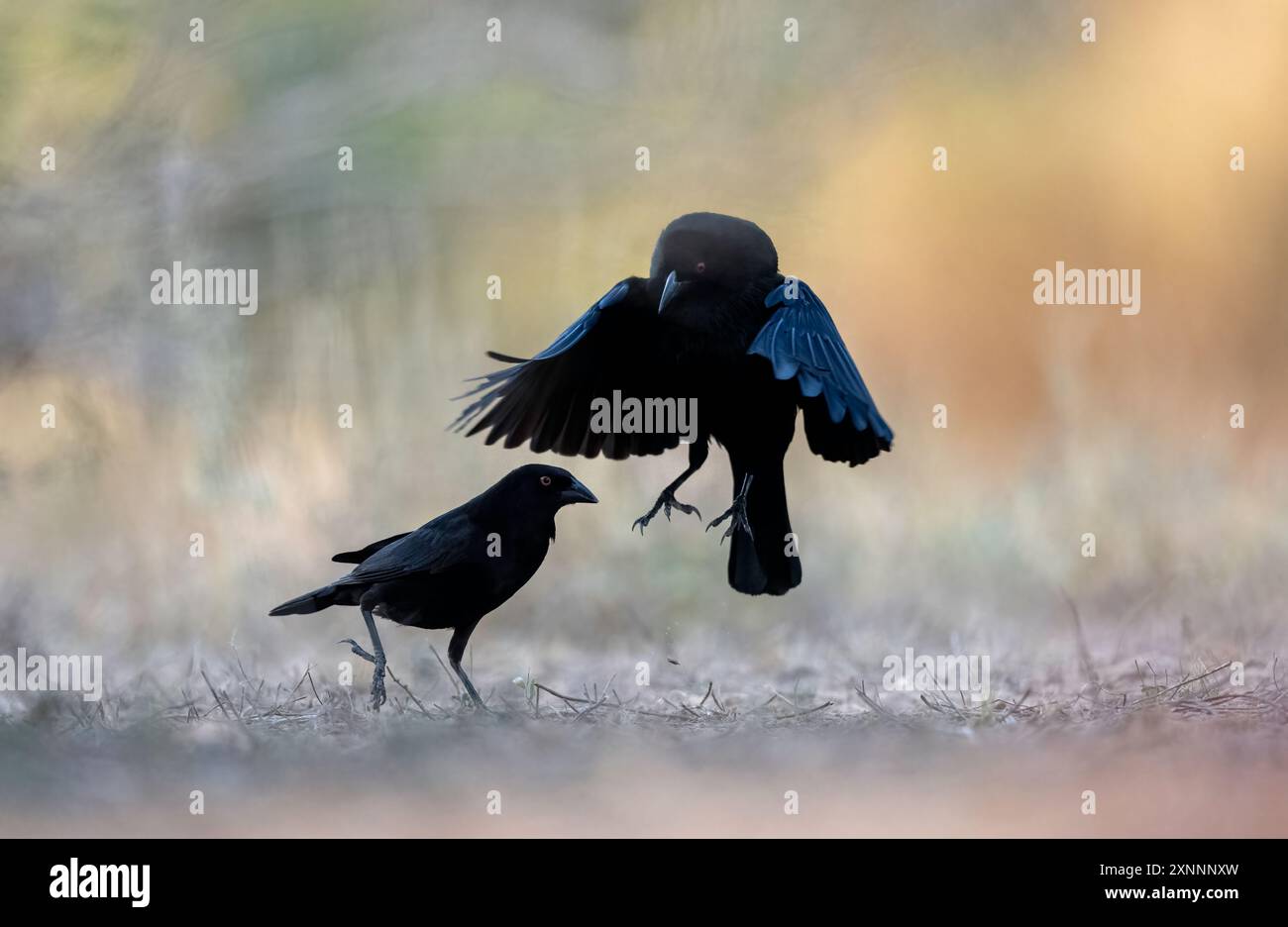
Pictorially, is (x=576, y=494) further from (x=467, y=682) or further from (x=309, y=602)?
(x=309, y=602)

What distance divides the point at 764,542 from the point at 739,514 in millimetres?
151

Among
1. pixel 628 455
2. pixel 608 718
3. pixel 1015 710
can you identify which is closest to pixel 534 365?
pixel 628 455

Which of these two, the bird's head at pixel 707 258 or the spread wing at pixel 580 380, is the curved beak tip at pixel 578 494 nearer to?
the spread wing at pixel 580 380

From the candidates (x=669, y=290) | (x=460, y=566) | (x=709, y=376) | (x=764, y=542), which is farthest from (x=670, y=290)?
(x=460, y=566)

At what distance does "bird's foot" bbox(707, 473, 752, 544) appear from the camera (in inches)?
207

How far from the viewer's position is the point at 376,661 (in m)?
4.98

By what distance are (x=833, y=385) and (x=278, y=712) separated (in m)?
2.27

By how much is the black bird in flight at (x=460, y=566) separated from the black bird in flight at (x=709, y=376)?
39cm

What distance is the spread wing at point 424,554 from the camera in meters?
4.92

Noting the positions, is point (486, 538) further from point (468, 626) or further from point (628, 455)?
point (628, 455)

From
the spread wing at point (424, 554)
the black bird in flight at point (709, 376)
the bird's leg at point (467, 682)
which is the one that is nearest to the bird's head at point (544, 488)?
the spread wing at point (424, 554)

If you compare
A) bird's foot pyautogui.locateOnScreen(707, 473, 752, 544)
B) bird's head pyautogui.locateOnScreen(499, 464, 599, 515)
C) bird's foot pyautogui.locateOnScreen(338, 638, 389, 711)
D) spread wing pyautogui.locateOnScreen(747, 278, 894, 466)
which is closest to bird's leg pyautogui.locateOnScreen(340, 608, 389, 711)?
bird's foot pyautogui.locateOnScreen(338, 638, 389, 711)
